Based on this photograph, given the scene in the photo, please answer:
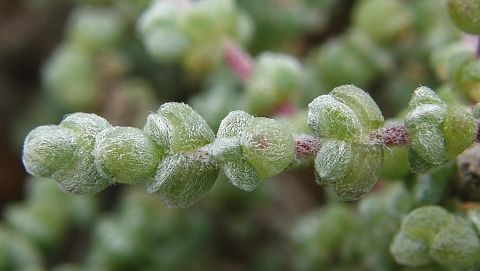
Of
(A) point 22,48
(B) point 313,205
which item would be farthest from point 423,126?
(A) point 22,48

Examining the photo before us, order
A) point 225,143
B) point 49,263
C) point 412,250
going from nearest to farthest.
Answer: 1. point 225,143
2. point 412,250
3. point 49,263

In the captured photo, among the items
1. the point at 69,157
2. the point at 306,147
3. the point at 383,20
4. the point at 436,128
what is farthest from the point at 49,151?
the point at 383,20

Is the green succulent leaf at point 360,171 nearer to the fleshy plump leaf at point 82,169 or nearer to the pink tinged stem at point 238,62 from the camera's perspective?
the fleshy plump leaf at point 82,169

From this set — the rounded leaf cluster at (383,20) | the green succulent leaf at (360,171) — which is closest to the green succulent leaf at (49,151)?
the green succulent leaf at (360,171)

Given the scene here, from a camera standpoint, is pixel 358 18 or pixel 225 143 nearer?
pixel 225 143

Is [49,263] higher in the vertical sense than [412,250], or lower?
higher

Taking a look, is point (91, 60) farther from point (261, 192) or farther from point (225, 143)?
point (225, 143)
